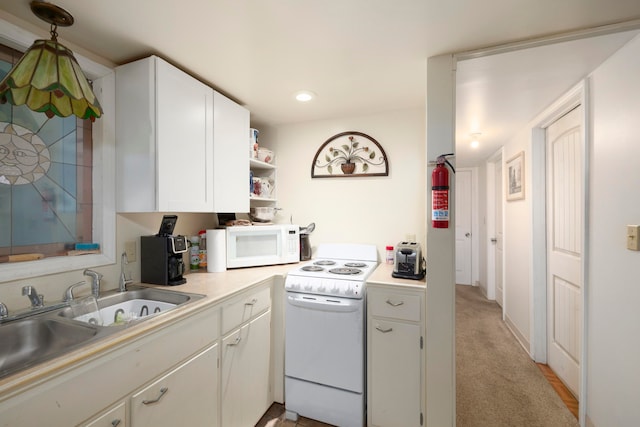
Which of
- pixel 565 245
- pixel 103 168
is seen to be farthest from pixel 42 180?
pixel 565 245

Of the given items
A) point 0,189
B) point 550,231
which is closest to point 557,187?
point 550,231

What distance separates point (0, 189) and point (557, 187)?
3486mm

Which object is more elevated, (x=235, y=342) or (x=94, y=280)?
(x=94, y=280)

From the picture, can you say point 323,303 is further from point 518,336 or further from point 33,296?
point 518,336

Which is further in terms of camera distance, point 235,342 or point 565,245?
point 565,245

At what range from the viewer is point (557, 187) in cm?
226

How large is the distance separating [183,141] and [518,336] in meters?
3.56

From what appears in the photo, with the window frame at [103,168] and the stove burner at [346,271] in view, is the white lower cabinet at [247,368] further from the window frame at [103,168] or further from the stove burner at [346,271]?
the window frame at [103,168]

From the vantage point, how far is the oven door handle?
1.67 metres

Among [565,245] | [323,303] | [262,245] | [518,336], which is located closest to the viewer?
[323,303]

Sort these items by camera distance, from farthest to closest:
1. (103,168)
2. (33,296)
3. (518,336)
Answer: (518,336), (103,168), (33,296)

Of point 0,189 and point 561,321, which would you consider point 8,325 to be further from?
point 561,321

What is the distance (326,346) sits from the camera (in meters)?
1.72

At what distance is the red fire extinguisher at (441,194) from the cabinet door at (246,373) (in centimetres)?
124
